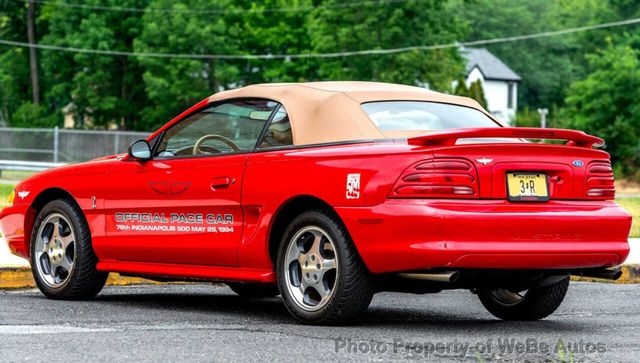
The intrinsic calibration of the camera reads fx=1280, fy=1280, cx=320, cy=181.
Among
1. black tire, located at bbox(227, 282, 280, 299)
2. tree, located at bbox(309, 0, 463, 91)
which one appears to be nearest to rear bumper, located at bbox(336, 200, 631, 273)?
black tire, located at bbox(227, 282, 280, 299)

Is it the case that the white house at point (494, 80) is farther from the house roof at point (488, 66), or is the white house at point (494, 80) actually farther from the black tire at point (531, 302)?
the black tire at point (531, 302)

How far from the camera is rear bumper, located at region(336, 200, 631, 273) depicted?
703cm

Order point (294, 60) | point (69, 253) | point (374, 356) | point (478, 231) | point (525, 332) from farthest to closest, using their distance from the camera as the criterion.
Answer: point (294, 60), point (69, 253), point (525, 332), point (478, 231), point (374, 356)

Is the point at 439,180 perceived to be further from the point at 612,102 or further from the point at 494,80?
the point at 494,80

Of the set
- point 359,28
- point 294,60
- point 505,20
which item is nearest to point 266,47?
point 294,60

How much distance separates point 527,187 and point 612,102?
4012cm

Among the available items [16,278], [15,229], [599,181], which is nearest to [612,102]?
[16,278]

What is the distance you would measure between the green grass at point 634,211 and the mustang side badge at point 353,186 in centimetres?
1020

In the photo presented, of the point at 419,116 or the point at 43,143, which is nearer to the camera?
the point at 419,116

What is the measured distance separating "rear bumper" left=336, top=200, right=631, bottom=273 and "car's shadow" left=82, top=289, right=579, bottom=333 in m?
0.64

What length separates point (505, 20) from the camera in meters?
115

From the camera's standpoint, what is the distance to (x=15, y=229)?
9.91m

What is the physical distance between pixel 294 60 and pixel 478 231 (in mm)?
60710

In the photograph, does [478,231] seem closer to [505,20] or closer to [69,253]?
[69,253]
